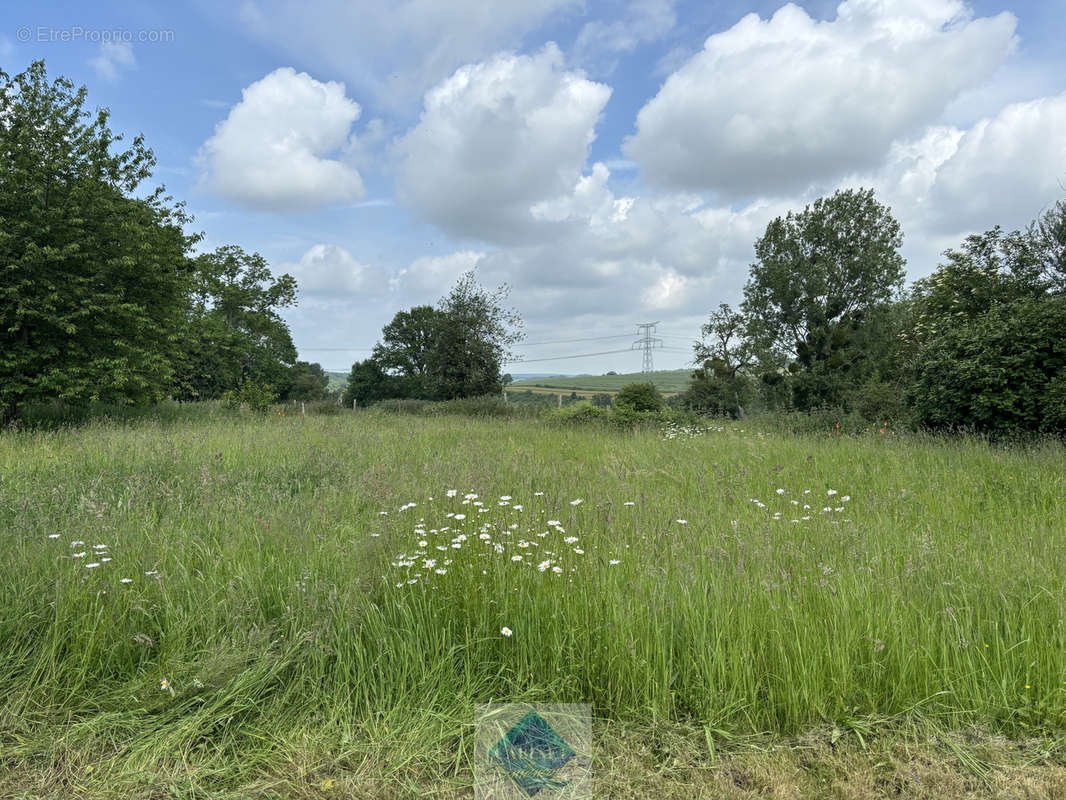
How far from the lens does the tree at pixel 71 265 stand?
1263 cm

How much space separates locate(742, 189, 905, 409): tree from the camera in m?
28.1

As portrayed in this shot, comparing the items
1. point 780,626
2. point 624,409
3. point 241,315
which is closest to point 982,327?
point 624,409

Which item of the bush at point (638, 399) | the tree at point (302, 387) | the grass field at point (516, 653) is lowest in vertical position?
the grass field at point (516, 653)

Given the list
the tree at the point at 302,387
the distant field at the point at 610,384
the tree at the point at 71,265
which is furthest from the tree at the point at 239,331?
the distant field at the point at 610,384

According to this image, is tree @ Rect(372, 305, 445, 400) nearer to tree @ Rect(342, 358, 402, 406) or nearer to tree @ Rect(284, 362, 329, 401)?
tree @ Rect(342, 358, 402, 406)

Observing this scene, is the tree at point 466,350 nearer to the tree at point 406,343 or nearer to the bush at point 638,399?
the bush at point 638,399

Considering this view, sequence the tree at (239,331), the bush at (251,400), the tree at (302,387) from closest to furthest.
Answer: the bush at (251,400) < the tree at (239,331) < the tree at (302,387)

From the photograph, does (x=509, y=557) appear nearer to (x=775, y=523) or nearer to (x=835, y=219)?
(x=775, y=523)

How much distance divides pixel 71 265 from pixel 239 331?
27.5m

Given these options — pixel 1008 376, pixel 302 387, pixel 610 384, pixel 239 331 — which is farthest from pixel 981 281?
pixel 610 384

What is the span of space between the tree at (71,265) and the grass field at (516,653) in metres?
11.6

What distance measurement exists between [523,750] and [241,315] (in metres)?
44.8

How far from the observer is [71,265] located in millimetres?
13586

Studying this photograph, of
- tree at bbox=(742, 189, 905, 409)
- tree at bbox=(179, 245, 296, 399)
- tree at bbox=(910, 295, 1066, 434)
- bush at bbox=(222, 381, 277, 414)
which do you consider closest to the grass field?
tree at bbox=(910, 295, 1066, 434)
